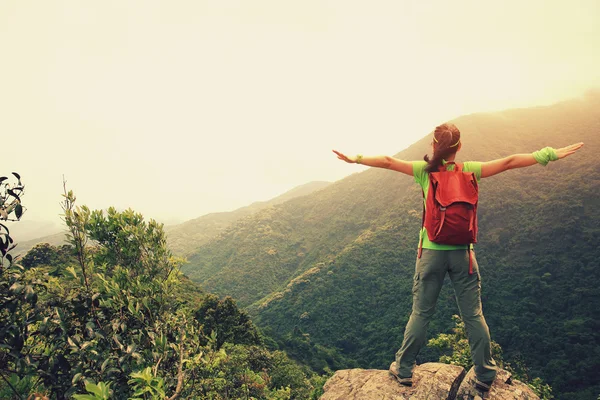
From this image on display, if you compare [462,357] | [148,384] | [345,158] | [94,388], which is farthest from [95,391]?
[462,357]

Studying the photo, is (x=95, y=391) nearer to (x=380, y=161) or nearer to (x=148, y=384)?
(x=148, y=384)

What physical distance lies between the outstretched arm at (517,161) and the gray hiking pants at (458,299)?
0.93 m

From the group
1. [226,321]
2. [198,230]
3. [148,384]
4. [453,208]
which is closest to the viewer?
[148,384]

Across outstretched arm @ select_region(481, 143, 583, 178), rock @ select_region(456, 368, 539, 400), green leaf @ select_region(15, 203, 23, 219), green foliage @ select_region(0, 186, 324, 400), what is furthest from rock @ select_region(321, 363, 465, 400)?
green leaf @ select_region(15, 203, 23, 219)

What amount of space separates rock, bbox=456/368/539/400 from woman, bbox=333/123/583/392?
0.43 ft

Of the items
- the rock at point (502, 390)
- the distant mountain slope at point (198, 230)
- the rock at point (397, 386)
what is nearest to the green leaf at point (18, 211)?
the rock at point (397, 386)

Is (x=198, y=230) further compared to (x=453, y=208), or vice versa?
(x=198, y=230)

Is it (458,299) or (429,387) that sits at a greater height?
(458,299)

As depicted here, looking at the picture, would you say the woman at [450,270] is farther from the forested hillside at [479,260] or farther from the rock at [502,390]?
the forested hillside at [479,260]

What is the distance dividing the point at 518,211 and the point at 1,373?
242ft

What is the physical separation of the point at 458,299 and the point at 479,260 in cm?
5877

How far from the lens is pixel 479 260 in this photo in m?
53.2

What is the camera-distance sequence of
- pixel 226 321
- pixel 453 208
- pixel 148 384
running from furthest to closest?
pixel 226 321 → pixel 453 208 → pixel 148 384

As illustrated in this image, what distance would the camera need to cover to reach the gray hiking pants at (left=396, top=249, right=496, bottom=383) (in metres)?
3.17
